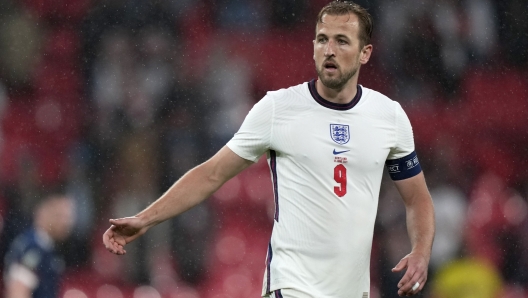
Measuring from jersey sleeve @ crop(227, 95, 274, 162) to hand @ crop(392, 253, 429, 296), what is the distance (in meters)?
0.67

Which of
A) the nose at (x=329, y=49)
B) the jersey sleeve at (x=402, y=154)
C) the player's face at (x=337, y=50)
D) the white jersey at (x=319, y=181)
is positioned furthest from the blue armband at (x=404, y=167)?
the nose at (x=329, y=49)

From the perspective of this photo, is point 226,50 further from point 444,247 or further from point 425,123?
point 444,247

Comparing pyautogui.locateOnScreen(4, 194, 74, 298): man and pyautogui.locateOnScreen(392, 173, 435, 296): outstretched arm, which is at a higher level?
pyautogui.locateOnScreen(392, 173, 435, 296): outstretched arm

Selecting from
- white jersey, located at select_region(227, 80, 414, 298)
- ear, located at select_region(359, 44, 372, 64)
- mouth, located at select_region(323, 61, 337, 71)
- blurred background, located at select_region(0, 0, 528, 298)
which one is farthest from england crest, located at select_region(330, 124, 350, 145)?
blurred background, located at select_region(0, 0, 528, 298)

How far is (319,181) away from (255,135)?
30 centimetres

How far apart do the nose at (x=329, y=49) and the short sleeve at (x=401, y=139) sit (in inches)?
14.5

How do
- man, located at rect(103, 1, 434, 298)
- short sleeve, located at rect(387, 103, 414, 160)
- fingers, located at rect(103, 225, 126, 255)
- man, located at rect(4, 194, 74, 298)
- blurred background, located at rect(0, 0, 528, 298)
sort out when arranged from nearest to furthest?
fingers, located at rect(103, 225, 126, 255)
man, located at rect(103, 1, 434, 298)
short sleeve, located at rect(387, 103, 414, 160)
man, located at rect(4, 194, 74, 298)
blurred background, located at rect(0, 0, 528, 298)

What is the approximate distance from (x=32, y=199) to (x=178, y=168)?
45.5 inches

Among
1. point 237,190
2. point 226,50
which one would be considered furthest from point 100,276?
point 226,50

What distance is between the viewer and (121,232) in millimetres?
3258

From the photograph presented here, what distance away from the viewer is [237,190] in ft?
23.4

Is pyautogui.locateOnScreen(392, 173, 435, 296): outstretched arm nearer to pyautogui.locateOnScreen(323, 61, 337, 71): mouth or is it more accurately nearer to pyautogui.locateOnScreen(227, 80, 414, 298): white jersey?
pyautogui.locateOnScreen(227, 80, 414, 298): white jersey

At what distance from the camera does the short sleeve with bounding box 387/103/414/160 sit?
354 cm

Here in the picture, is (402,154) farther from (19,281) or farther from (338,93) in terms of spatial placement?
(19,281)
